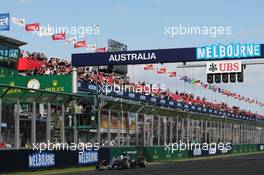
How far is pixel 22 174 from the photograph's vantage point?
80.1 ft

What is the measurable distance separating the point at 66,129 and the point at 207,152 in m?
26.5

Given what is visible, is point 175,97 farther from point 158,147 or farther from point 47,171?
point 47,171

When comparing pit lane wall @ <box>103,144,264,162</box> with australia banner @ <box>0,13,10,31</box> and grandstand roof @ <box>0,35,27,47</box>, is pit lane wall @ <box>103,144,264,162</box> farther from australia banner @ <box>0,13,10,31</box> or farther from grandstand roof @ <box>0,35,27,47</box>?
grandstand roof @ <box>0,35,27,47</box>

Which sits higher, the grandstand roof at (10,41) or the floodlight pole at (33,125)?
the grandstand roof at (10,41)

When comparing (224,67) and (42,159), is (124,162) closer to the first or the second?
(42,159)

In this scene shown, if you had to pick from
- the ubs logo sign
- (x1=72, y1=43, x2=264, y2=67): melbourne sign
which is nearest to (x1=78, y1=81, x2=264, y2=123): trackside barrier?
(x1=72, y1=43, x2=264, y2=67): melbourne sign

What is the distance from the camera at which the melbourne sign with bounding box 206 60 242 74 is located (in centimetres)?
3034

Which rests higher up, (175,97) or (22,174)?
(175,97)

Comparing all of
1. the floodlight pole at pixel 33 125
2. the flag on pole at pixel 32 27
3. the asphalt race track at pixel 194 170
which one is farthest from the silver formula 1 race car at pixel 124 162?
the flag on pole at pixel 32 27

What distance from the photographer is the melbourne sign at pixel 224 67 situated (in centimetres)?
3034

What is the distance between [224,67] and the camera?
100.0 feet

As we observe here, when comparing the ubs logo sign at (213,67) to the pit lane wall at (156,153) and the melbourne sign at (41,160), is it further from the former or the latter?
the melbourne sign at (41,160)

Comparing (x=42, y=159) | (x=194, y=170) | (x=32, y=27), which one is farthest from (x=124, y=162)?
(x=32, y=27)

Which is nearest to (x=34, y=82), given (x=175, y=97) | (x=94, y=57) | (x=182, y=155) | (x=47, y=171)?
(x=94, y=57)
